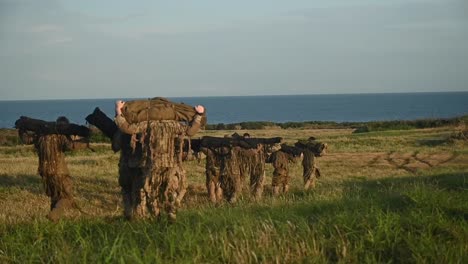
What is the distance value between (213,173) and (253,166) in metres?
1.12

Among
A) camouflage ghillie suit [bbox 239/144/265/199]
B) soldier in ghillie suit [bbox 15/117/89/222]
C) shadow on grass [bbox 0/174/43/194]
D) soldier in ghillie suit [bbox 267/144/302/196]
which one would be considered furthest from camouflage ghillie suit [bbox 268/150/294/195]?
soldier in ghillie suit [bbox 15/117/89/222]

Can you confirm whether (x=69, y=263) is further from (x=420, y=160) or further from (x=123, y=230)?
(x=420, y=160)

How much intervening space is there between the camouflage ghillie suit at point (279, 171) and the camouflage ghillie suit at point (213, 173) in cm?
196

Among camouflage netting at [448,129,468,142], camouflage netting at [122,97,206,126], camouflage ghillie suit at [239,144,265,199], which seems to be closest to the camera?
camouflage netting at [122,97,206,126]

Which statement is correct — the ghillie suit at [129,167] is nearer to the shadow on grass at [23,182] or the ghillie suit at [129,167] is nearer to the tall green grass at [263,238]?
the tall green grass at [263,238]

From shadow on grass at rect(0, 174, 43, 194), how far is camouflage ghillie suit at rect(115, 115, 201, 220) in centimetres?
978

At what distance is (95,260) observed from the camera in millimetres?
6031

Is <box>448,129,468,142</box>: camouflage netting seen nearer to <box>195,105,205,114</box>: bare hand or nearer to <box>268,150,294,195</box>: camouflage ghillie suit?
<box>268,150,294,195</box>: camouflage ghillie suit

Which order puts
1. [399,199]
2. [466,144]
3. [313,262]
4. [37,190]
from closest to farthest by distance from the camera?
[313,262]
[399,199]
[37,190]
[466,144]

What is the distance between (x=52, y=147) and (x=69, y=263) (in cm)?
536

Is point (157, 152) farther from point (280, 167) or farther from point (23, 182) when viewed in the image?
point (23, 182)

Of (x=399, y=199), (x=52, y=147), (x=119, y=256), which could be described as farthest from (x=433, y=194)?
(x=52, y=147)

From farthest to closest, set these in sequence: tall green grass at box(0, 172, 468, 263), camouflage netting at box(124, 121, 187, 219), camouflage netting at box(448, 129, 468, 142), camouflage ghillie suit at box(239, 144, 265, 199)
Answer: camouflage netting at box(448, 129, 468, 142), camouflage ghillie suit at box(239, 144, 265, 199), camouflage netting at box(124, 121, 187, 219), tall green grass at box(0, 172, 468, 263)

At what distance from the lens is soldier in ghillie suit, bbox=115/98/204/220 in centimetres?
855
